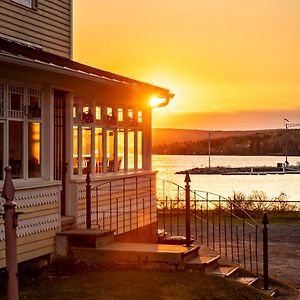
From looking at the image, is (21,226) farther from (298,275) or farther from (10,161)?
(298,275)

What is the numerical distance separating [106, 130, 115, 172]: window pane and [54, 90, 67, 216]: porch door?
1875 millimetres

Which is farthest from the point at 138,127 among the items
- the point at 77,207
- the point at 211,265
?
the point at 211,265

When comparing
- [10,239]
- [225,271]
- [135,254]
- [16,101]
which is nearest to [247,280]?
[225,271]

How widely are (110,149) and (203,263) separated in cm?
449

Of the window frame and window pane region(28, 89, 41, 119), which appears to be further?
the window frame

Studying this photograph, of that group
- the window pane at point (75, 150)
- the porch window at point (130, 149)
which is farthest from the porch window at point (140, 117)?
the window pane at point (75, 150)

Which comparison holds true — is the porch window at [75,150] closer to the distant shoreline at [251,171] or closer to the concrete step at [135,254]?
the concrete step at [135,254]

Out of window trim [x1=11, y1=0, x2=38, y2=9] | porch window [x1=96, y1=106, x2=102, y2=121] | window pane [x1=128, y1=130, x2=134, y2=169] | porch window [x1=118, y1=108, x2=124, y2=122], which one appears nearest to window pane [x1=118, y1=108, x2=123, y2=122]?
porch window [x1=118, y1=108, x2=124, y2=122]

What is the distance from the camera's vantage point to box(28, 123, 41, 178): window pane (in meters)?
11.8

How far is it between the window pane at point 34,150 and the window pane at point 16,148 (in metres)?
0.27

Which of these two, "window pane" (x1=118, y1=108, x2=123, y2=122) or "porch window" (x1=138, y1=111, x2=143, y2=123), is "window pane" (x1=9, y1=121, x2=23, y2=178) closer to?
"window pane" (x1=118, y1=108, x2=123, y2=122)

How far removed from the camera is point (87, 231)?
1233cm

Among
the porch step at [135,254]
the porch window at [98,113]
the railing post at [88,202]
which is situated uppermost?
the porch window at [98,113]

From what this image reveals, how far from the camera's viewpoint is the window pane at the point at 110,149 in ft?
49.4
